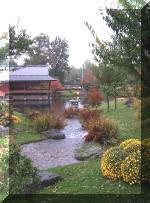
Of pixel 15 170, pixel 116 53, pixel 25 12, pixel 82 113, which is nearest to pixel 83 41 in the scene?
pixel 25 12

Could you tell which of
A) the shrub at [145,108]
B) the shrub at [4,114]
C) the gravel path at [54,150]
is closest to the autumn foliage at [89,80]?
the gravel path at [54,150]

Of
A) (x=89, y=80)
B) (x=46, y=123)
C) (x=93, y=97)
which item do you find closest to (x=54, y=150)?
(x=46, y=123)

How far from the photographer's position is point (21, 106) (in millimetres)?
8727

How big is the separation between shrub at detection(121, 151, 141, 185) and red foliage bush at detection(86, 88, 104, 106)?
18.4 feet

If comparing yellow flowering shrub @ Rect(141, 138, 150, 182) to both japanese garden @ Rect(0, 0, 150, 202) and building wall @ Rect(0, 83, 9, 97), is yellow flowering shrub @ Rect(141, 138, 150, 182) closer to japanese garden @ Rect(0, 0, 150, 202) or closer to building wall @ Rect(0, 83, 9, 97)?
japanese garden @ Rect(0, 0, 150, 202)

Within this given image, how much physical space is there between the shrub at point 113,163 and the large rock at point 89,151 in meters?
1.47

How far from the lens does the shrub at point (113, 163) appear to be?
3.25 meters

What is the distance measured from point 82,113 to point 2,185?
5879 mm

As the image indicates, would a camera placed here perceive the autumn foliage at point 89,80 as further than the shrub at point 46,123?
Yes

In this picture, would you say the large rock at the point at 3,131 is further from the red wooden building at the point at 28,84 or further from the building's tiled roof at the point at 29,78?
the building's tiled roof at the point at 29,78

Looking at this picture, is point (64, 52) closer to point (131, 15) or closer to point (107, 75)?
point (107, 75)

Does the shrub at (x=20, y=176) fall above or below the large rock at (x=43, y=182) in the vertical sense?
above

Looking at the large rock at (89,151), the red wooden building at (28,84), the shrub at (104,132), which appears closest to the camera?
the large rock at (89,151)

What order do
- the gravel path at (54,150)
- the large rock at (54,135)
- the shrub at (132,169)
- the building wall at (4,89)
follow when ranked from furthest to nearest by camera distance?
the building wall at (4,89)
the large rock at (54,135)
the gravel path at (54,150)
the shrub at (132,169)
